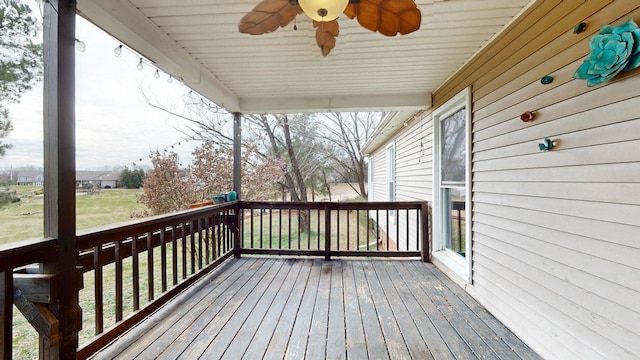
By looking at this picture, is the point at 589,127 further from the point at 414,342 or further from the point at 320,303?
the point at 320,303

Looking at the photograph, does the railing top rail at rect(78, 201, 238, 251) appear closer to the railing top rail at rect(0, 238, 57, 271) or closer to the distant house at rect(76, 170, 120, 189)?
the railing top rail at rect(0, 238, 57, 271)

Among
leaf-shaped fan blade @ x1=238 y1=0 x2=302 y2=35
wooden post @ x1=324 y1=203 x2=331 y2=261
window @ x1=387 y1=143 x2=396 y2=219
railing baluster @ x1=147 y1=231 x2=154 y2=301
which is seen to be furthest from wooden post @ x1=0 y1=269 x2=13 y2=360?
window @ x1=387 y1=143 x2=396 y2=219

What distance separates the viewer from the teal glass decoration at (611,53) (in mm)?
1226

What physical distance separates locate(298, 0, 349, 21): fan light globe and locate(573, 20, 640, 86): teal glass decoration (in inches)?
52.1

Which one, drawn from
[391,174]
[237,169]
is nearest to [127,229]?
[237,169]

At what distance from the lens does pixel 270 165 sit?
27.2 feet

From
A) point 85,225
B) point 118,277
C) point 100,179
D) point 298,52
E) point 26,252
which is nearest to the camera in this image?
point 26,252

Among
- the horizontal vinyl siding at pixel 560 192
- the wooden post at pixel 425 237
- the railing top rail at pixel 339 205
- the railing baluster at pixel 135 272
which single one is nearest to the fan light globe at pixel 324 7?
the horizontal vinyl siding at pixel 560 192

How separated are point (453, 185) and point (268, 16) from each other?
281 centimetres

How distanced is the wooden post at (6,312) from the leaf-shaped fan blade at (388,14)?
2.29m

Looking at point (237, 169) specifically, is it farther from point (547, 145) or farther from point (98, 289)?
point (547, 145)

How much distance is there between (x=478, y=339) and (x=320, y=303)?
128 centimetres

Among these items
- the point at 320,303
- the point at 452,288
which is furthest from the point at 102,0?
the point at 452,288

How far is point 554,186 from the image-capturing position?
170 centimetres
